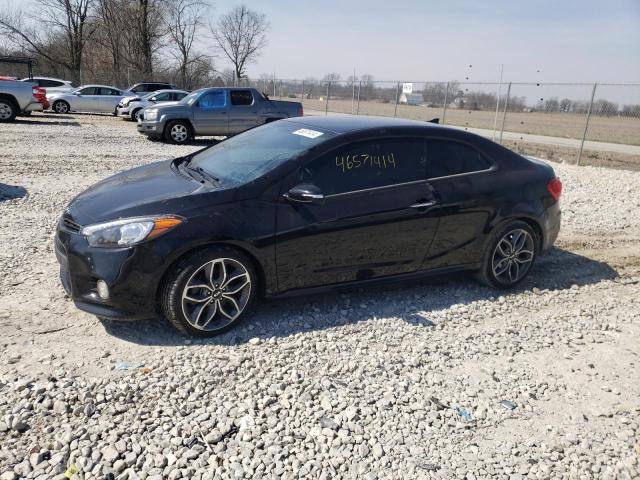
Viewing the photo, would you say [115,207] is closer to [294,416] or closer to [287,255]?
[287,255]

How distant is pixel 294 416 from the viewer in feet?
Result: 9.89

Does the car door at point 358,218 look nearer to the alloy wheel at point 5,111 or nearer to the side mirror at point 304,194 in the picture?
the side mirror at point 304,194

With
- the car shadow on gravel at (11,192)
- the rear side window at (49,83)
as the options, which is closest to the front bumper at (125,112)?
the rear side window at (49,83)

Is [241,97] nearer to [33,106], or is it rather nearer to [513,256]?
[33,106]

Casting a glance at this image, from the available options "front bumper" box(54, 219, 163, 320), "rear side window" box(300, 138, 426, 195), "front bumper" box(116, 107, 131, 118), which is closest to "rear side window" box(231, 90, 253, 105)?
"front bumper" box(116, 107, 131, 118)

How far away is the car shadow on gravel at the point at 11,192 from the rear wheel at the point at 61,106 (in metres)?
16.5

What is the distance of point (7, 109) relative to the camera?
55.8 feet

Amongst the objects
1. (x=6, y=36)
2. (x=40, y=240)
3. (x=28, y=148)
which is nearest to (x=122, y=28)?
(x=6, y=36)

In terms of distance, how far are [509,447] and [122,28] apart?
142 ft

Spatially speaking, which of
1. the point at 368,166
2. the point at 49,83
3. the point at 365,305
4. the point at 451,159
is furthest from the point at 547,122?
the point at 49,83

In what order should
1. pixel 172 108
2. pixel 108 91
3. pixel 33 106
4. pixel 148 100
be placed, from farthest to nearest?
pixel 108 91 < pixel 148 100 < pixel 33 106 < pixel 172 108

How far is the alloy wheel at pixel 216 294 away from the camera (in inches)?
145

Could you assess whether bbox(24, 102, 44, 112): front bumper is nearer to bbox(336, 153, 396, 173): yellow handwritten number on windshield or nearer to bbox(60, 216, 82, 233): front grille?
bbox(60, 216, 82, 233): front grille

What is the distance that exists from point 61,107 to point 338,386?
2375 cm
